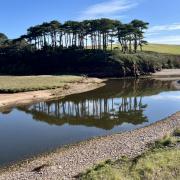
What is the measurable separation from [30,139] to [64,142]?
378 centimetres

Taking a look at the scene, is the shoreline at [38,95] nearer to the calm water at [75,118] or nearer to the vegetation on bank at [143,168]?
the calm water at [75,118]

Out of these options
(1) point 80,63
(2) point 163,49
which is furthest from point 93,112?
(2) point 163,49

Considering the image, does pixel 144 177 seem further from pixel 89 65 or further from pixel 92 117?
pixel 89 65

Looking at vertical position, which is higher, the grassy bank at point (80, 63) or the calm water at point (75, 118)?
the grassy bank at point (80, 63)

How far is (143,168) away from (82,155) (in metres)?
8.91

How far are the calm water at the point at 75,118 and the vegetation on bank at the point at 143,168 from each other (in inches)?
406

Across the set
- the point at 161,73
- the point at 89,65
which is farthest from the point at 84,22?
the point at 161,73

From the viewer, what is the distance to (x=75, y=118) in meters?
50.8

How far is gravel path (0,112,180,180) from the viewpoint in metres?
25.6

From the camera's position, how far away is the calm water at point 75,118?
118 feet

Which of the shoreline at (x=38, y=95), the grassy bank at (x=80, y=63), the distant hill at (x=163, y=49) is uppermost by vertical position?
the distant hill at (x=163, y=49)

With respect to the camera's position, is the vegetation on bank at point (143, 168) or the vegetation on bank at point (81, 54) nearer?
the vegetation on bank at point (143, 168)

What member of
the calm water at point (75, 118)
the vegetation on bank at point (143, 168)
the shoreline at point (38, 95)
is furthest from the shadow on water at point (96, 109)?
the vegetation on bank at point (143, 168)

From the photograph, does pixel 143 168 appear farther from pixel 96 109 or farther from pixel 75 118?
pixel 96 109
